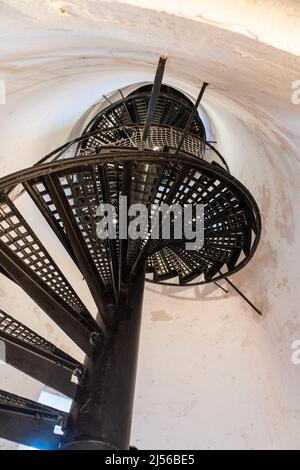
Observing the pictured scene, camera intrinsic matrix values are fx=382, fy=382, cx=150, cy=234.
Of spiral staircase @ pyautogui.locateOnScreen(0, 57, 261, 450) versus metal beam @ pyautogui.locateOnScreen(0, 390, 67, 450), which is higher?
spiral staircase @ pyautogui.locateOnScreen(0, 57, 261, 450)

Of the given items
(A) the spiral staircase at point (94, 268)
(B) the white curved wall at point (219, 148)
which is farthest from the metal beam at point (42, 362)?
(B) the white curved wall at point (219, 148)

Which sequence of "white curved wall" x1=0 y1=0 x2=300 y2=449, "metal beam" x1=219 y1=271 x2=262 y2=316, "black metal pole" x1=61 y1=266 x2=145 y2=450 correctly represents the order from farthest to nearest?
"metal beam" x1=219 y1=271 x2=262 y2=316
"black metal pole" x1=61 y1=266 x2=145 y2=450
"white curved wall" x1=0 y1=0 x2=300 y2=449

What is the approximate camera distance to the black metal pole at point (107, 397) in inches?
61.5

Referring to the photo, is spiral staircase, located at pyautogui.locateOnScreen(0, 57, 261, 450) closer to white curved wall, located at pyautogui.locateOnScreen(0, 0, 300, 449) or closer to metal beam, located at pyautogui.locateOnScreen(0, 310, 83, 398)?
metal beam, located at pyautogui.locateOnScreen(0, 310, 83, 398)

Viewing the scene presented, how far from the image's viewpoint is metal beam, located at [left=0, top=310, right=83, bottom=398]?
1760 mm

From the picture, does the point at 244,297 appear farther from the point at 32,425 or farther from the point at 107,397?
the point at 32,425

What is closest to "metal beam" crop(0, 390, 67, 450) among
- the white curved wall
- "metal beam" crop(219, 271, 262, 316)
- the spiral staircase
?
the spiral staircase

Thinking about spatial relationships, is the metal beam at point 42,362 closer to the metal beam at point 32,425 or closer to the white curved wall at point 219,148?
the metal beam at point 32,425

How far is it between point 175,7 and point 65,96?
1.93 m

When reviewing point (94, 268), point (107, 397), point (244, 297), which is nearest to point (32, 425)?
point (107, 397)

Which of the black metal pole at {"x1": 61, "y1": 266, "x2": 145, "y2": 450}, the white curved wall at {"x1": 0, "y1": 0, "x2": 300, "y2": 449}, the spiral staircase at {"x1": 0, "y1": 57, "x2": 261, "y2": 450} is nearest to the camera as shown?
the white curved wall at {"x1": 0, "y1": 0, "x2": 300, "y2": 449}

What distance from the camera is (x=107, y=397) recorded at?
167cm

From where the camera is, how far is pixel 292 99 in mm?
1312

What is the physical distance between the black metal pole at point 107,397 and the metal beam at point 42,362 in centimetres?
8
